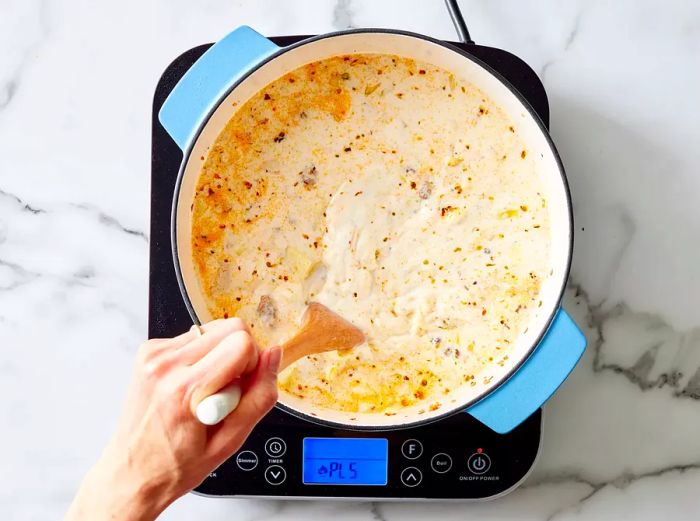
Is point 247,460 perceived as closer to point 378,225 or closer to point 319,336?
point 319,336

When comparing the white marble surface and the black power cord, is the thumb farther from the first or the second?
the black power cord

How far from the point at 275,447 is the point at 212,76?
0.39 m

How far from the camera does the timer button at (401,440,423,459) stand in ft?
2.79

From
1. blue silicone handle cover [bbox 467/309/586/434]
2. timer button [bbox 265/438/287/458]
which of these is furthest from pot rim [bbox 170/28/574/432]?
timer button [bbox 265/438/287/458]

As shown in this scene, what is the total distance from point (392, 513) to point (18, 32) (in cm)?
70

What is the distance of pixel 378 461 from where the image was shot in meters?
0.85

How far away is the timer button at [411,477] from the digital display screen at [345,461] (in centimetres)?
2

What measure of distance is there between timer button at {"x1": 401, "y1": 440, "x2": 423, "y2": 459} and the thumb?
1.10 feet

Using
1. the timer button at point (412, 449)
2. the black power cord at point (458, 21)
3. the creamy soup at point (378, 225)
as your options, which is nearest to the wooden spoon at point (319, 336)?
the creamy soup at point (378, 225)

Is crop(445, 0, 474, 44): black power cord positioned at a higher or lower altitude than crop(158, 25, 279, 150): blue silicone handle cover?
higher

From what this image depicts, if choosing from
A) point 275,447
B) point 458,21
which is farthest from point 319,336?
point 458,21

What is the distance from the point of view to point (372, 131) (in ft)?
2.88

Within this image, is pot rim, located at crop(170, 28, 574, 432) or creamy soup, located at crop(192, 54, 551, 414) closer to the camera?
pot rim, located at crop(170, 28, 574, 432)

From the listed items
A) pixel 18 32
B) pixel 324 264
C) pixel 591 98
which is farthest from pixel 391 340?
pixel 18 32
